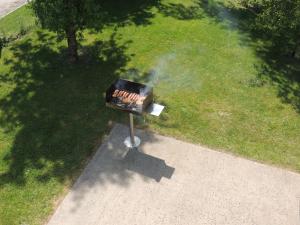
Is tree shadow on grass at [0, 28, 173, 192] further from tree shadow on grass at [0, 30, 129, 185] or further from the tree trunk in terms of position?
the tree trunk

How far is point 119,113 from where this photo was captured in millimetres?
9375

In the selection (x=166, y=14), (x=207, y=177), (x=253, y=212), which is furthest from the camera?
(x=166, y=14)

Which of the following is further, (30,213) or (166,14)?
(166,14)

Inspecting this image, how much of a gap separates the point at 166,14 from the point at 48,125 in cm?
698

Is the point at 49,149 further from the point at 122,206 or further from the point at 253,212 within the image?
the point at 253,212

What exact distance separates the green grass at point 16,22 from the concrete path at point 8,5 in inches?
19.4

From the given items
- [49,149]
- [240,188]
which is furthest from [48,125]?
[240,188]

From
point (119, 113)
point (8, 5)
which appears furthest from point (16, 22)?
point (119, 113)

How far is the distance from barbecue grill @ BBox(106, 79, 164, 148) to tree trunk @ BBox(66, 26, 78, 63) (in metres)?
3.53

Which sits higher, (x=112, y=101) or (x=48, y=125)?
(x=112, y=101)

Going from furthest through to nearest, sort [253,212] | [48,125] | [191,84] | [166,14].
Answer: [166,14]
[191,84]
[48,125]
[253,212]

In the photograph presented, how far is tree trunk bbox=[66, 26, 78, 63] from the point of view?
1037 cm

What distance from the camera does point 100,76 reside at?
10.7 metres

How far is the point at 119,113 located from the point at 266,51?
17.9 feet
